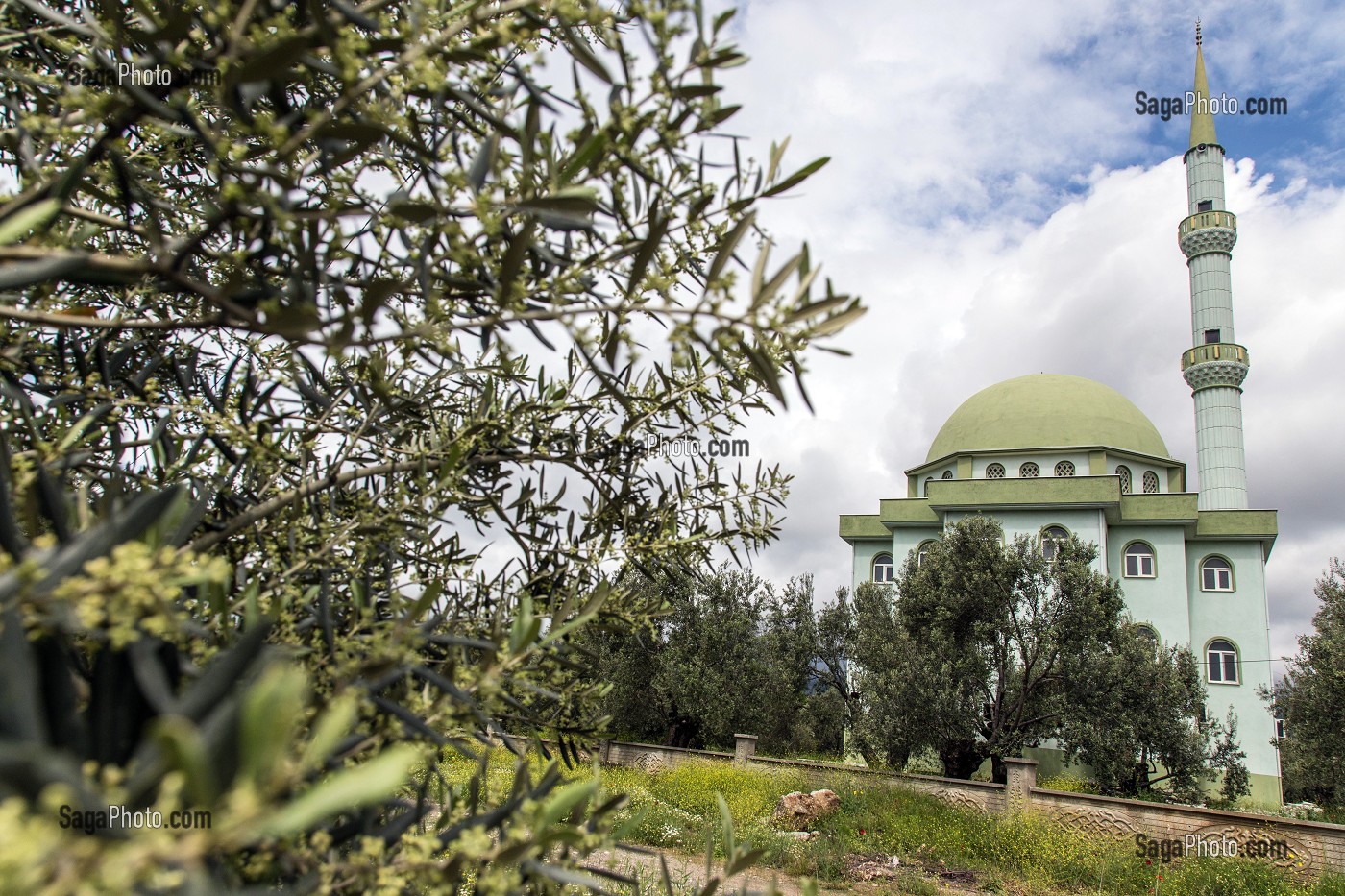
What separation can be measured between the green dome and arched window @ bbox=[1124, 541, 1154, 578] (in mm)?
4269

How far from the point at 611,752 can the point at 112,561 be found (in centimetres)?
2213

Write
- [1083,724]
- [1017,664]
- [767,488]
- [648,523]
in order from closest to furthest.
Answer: [648,523], [767,488], [1083,724], [1017,664]

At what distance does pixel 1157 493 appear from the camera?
28.5 metres

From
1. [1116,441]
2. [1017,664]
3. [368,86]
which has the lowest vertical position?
[1017,664]

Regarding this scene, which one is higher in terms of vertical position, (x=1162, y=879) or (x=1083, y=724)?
(x=1083, y=724)

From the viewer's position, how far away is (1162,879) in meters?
10.9

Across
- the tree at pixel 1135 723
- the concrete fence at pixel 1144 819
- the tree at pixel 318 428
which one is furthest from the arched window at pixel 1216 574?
the tree at pixel 318 428

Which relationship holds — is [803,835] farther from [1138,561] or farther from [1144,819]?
[1138,561]

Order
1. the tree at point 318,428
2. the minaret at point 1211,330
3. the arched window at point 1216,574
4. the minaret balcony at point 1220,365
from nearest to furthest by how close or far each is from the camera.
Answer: the tree at point 318,428 < the arched window at point 1216,574 < the minaret at point 1211,330 < the minaret balcony at point 1220,365

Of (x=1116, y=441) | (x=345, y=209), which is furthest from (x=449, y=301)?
A: (x=1116, y=441)

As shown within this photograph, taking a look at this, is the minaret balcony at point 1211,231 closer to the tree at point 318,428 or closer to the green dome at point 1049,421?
the green dome at point 1049,421

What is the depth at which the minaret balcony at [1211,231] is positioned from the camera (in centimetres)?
2967

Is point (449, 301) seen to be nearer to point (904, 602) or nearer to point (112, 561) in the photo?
point (112, 561)

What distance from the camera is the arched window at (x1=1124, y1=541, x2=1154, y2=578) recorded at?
2645 centimetres
